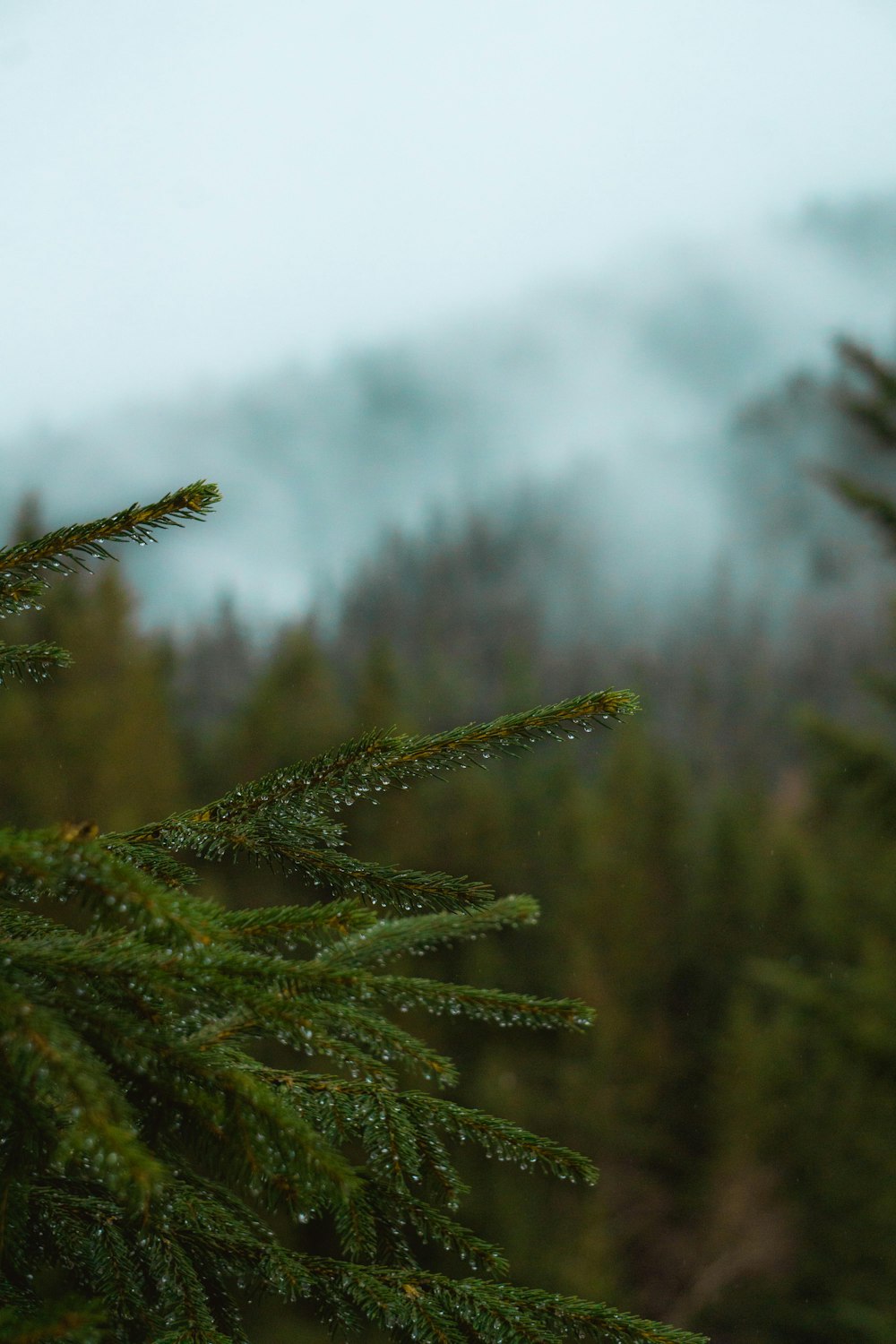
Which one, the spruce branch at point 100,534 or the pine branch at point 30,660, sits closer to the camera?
the spruce branch at point 100,534

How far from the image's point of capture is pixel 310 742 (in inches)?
838

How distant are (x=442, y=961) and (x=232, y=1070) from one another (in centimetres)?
2063

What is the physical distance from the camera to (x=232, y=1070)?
2.94ft

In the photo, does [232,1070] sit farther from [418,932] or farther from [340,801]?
[340,801]

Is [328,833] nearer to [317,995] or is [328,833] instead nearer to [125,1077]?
[317,995]

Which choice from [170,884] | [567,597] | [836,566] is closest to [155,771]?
[170,884]

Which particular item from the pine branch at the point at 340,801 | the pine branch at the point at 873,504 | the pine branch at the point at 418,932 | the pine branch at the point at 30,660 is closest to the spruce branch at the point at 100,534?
the pine branch at the point at 30,660

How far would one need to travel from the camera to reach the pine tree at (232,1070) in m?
0.86

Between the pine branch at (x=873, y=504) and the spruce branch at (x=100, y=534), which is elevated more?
the pine branch at (x=873, y=504)

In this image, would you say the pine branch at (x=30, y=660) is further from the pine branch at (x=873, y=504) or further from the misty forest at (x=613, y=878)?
the pine branch at (x=873, y=504)

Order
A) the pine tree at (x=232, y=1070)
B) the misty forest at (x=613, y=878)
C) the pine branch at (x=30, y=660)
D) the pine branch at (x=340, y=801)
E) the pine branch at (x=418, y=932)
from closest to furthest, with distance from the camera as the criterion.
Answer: the pine tree at (x=232, y=1070) < the pine branch at (x=418, y=932) < the pine branch at (x=340, y=801) < the pine branch at (x=30, y=660) < the misty forest at (x=613, y=878)

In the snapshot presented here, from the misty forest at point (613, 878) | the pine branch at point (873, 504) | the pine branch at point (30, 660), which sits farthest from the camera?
the misty forest at point (613, 878)

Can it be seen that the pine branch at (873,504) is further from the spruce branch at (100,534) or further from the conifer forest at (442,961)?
the spruce branch at (100,534)

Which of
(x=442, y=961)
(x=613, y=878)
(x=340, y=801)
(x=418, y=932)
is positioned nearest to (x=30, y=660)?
(x=340, y=801)
